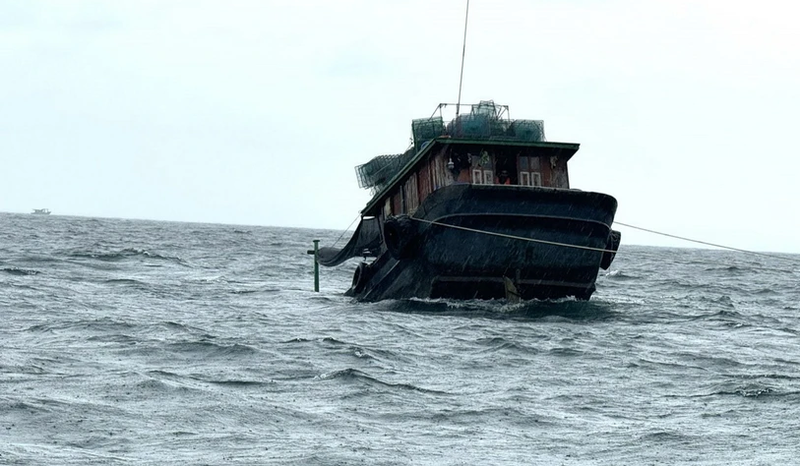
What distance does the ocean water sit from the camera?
10.4 meters

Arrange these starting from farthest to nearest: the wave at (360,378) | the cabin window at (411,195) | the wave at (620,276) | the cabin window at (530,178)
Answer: the wave at (620,276), the cabin window at (411,195), the cabin window at (530,178), the wave at (360,378)

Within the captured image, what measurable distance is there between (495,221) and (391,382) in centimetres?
1073

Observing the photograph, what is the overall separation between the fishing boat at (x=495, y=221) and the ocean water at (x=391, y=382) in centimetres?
76

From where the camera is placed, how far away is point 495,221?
24.2m

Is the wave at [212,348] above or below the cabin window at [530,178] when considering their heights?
below

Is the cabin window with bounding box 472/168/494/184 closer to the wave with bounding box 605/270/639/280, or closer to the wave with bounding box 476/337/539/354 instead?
the wave with bounding box 476/337/539/354

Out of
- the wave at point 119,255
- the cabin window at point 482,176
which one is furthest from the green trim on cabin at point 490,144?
the wave at point 119,255

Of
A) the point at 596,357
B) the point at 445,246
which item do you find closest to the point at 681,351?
the point at 596,357

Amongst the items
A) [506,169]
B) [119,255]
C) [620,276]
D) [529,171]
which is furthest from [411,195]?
[119,255]

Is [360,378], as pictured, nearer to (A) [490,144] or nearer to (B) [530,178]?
(A) [490,144]

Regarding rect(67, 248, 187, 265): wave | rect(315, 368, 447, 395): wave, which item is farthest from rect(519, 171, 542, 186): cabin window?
rect(67, 248, 187, 265): wave

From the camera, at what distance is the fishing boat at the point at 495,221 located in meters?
24.3

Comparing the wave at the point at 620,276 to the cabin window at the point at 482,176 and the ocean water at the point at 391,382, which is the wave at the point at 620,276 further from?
the cabin window at the point at 482,176

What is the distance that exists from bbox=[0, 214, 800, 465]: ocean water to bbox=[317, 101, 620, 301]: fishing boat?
29.9 inches
